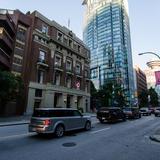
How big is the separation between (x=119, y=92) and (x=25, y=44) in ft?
110

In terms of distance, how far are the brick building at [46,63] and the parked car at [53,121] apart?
896 inches

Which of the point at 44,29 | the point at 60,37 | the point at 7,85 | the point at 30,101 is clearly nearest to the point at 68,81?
the point at 60,37

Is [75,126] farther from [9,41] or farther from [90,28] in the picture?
[90,28]

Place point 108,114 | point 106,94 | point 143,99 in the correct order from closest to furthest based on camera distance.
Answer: point 108,114 → point 106,94 → point 143,99

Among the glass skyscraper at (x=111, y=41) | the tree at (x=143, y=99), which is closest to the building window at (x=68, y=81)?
the glass skyscraper at (x=111, y=41)

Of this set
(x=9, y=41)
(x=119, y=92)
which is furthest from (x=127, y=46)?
(x=9, y=41)

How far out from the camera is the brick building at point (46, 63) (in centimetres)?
3509

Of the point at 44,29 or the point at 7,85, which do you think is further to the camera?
the point at 44,29

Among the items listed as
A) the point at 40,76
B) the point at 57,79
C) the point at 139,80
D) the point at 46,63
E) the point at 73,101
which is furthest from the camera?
the point at 139,80

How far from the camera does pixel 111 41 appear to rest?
11319cm

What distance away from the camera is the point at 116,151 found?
8391 millimetres

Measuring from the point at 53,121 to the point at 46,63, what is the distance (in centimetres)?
2920

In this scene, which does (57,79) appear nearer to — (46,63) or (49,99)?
(46,63)

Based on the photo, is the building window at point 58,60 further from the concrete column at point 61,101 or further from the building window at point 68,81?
the concrete column at point 61,101
